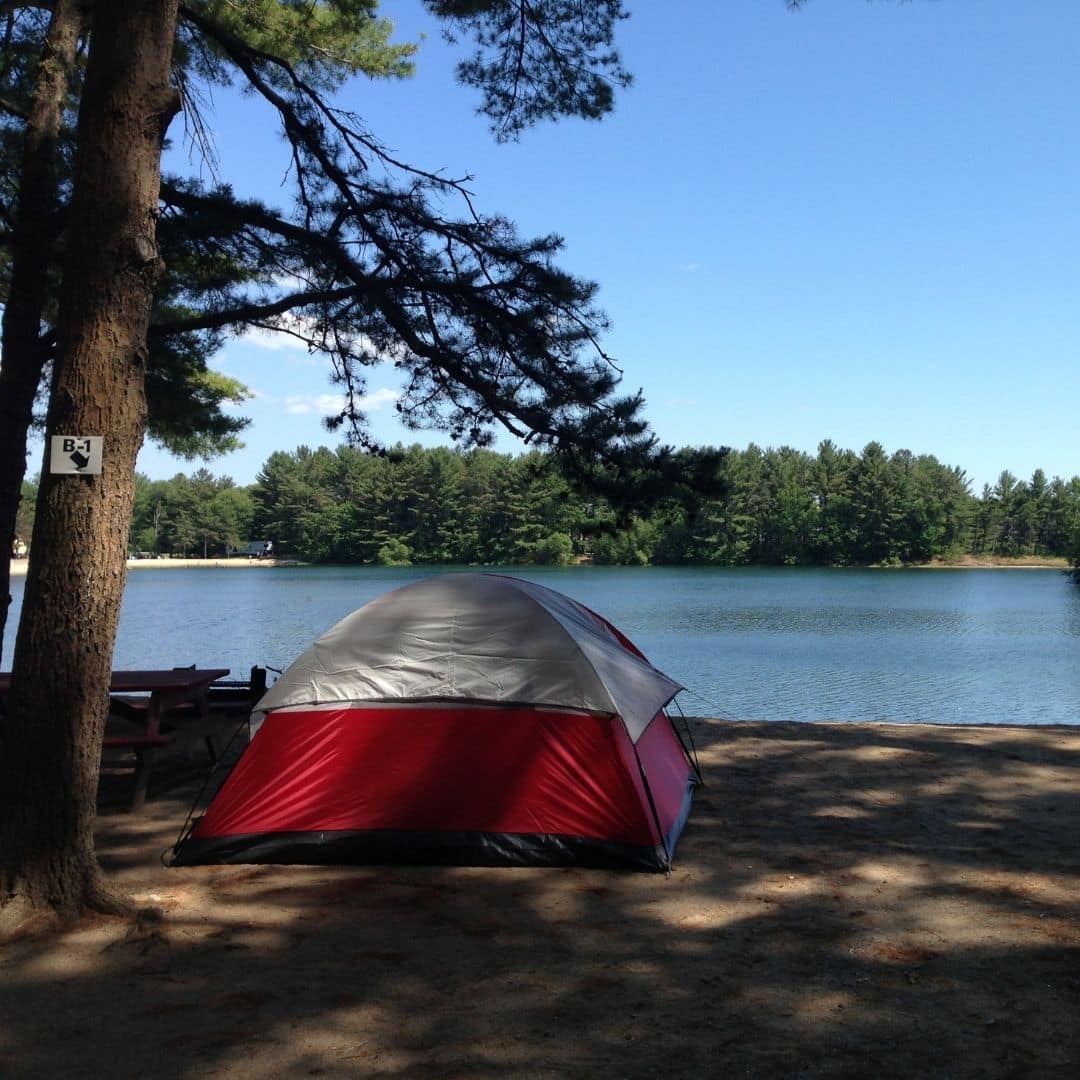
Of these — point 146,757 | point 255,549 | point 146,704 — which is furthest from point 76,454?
point 255,549

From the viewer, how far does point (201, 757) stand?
746 centimetres

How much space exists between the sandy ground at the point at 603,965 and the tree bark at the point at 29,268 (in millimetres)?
2527

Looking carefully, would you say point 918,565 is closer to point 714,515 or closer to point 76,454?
point 714,515

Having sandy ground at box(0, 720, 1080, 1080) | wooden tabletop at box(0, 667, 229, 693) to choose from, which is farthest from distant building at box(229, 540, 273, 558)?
sandy ground at box(0, 720, 1080, 1080)

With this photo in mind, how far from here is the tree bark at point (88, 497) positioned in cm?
395

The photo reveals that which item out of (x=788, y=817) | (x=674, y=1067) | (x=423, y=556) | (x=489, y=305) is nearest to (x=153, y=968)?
(x=674, y=1067)

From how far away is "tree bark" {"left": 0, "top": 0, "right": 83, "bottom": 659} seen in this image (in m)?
6.16

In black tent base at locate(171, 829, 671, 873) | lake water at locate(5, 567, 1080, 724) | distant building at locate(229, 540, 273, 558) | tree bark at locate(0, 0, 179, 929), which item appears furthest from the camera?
distant building at locate(229, 540, 273, 558)

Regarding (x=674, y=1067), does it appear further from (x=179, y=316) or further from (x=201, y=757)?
(x=179, y=316)

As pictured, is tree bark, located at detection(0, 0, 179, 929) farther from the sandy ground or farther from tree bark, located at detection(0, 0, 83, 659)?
tree bark, located at detection(0, 0, 83, 659)

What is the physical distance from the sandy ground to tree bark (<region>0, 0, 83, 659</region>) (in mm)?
2527

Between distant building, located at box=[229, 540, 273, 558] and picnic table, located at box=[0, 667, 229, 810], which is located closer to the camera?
picnic table, located at box=[0, 667, 229, 810]

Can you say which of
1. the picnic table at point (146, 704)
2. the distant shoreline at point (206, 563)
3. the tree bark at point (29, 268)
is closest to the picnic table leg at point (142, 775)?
the picnic table at point (146, 704)

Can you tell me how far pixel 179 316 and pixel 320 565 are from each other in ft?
226
